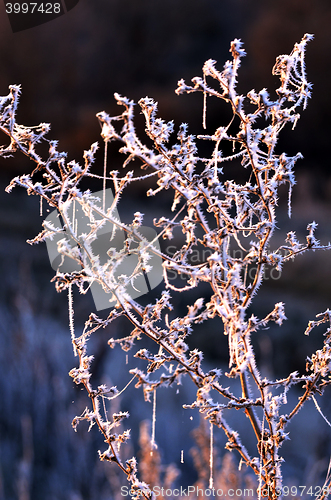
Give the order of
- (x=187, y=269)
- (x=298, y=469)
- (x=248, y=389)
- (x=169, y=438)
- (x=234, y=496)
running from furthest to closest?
(x=169, y=438)
(x=298, y=469)
(x=234, y=496)
(x=248, y=389)
(x=187, y=269)

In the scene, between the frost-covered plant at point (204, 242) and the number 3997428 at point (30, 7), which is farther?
the number 3997428 at point (30, 7)

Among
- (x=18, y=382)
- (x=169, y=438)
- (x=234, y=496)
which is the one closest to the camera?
(x=234, y=496)

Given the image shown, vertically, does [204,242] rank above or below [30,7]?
below

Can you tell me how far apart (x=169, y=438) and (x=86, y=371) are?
481 inches

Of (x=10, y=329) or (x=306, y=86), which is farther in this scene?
(x=10, y=329)

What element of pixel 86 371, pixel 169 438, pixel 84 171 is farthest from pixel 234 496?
pixel 169 438

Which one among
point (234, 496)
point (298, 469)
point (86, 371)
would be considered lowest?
point (298, 469)

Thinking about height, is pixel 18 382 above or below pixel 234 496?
above

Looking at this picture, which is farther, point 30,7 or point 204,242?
point 30,7

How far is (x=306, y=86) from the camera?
1.01 m

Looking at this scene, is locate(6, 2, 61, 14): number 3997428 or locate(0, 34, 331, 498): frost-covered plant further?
locate(6, 2, 61, 14): number 3997428

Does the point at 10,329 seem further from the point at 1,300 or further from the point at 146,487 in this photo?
the point at 146,487

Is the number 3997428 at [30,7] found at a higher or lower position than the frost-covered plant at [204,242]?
higher

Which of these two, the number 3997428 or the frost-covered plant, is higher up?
the number 3997428
